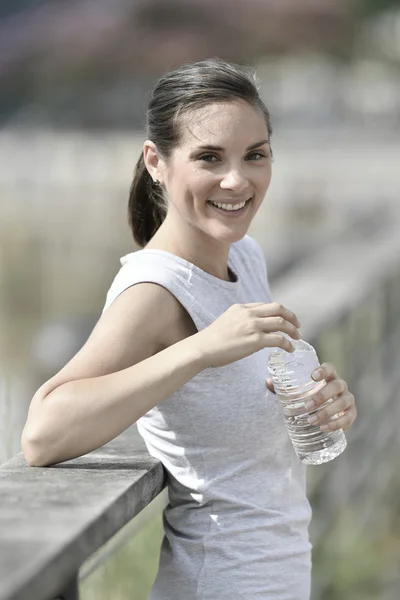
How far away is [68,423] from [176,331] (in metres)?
0.20

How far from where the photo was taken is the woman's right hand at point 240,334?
1284mm

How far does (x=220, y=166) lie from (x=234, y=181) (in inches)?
1.2

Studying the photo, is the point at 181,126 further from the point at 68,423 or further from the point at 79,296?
the point at 79,296

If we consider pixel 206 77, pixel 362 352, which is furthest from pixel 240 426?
pixel 362 352

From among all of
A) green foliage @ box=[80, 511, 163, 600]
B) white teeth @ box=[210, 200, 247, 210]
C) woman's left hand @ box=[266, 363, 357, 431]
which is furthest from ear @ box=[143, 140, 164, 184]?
green foliage @ box=[80, 511, 163, 600]

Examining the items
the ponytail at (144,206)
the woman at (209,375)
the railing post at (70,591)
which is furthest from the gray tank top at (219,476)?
the railing post at (70,591)

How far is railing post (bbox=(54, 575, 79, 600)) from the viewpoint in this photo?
1044mm

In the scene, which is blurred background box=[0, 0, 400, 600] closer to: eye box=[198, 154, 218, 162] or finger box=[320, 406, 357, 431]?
eye box=[198, 154, 218, 162]

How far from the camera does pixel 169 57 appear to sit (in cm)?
3706

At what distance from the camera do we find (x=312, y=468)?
2717 mm

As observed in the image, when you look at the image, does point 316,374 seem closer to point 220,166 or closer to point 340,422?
point 340,422

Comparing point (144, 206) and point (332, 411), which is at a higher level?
point (144, 206)

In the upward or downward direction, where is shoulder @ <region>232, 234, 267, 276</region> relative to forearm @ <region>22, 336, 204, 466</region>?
upward

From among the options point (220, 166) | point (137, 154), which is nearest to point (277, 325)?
point (220, 166)
